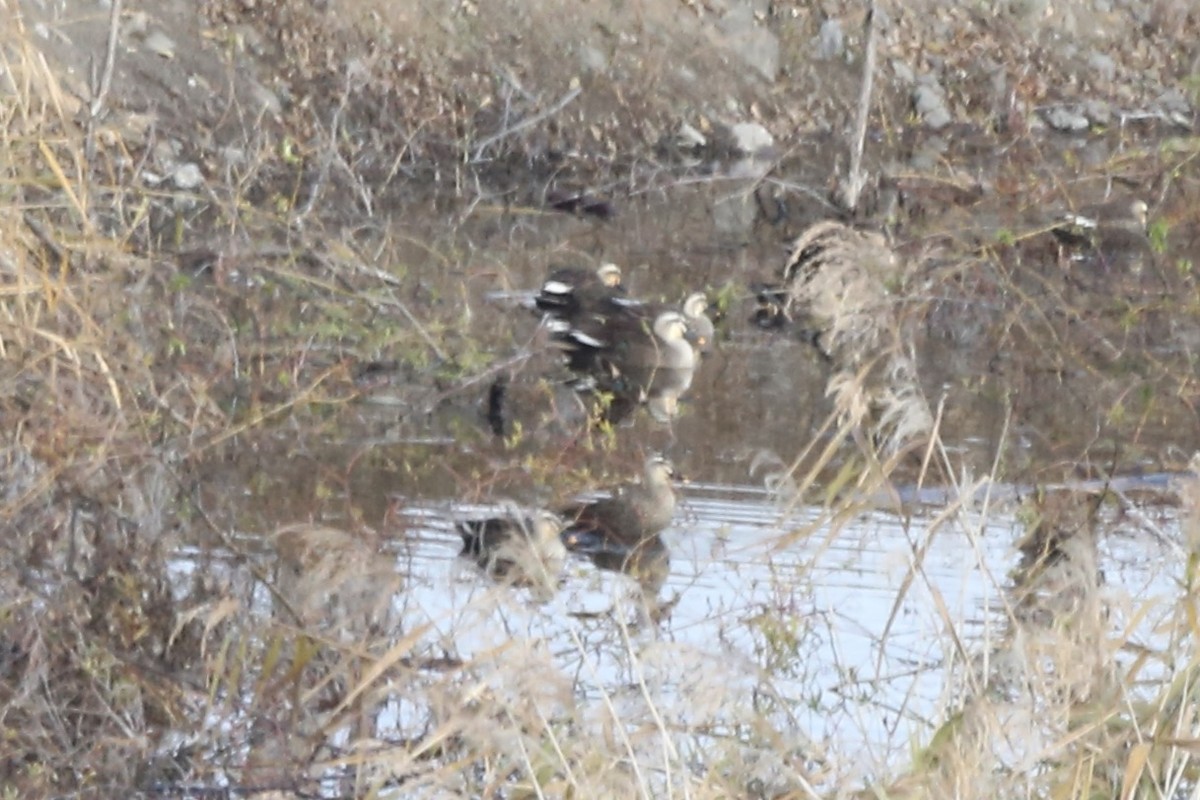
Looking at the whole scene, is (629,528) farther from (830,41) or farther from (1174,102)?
(1174,102)

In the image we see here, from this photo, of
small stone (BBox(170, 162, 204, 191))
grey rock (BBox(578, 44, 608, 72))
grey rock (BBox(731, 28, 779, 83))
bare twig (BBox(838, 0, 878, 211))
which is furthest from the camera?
grey rock (BBox(731, 28, 779, 83))

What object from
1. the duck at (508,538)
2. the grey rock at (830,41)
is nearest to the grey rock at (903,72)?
the grey rock at (830,41)

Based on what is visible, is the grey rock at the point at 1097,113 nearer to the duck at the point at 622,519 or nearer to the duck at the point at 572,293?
the duck at the point at 572,293

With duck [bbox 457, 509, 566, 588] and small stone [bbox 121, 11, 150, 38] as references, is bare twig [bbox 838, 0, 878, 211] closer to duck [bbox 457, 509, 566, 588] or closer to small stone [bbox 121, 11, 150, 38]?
small stone [bbox 121, 11, 150, 38]

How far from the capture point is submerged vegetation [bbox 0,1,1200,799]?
175 inches

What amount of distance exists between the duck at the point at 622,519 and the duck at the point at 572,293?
3.09 metres

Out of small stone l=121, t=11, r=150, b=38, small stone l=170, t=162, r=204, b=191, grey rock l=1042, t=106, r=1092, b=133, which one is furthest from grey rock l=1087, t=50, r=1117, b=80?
small stone l=170, t=162, r=204, b=191

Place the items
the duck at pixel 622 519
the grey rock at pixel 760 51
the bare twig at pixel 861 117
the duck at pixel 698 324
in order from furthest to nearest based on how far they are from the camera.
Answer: the grey rock at pixel 760 51 → the bare twig at pixel 861 117 → the duck at pixel 698 324 → the duck at pixel 622 519

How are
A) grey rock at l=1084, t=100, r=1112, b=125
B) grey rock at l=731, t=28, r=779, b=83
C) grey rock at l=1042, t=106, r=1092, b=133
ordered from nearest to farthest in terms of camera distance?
grey rock at l=731, t=28, r=779, b=83
grey rock at l=1042, t=106, r=1092, b=133
grey rock at l=1084, t=100, r=1112, b=125

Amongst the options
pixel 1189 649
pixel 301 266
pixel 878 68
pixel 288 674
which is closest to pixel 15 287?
pixel 288 674

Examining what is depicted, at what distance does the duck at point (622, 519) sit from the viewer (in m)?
7.85

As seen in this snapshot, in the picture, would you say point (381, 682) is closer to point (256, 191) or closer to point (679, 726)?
point (679, 726)

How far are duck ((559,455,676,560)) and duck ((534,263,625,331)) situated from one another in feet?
10.1

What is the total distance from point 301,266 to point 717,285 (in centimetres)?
321
